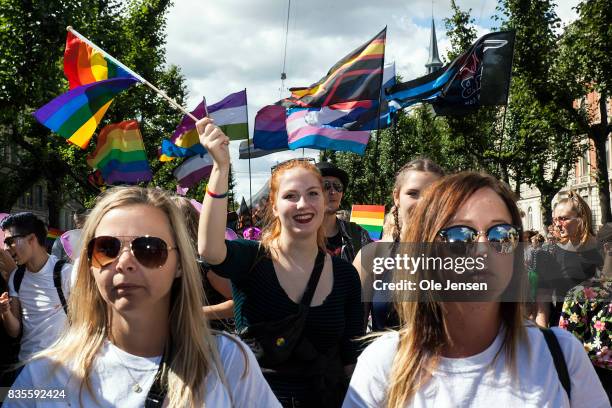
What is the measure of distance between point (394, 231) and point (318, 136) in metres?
5.73

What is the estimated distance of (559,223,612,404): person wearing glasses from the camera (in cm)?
381

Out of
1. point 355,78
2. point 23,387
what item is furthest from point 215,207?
point 355,78

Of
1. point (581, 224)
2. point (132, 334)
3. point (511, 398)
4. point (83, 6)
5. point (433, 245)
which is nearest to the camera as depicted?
point (511, 398)

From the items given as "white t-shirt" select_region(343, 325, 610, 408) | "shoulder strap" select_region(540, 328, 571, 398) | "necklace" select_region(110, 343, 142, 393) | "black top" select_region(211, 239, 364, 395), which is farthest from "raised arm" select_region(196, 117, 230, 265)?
"shoulder strap" select_region(540, 328, 571, 398)

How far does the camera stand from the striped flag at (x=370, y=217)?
8891 millimetres

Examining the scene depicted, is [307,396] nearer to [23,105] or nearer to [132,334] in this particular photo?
[132,334]

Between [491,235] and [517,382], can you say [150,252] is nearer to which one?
[491,235]

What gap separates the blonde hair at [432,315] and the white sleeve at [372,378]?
26 mm

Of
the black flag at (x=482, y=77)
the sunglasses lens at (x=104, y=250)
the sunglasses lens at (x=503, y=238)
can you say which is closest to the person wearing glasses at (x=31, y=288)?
the sunglasses lens at (x=104, y=250)

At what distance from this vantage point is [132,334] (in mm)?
2096

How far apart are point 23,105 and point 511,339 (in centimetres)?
1922

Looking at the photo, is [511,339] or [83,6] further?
[83,6]

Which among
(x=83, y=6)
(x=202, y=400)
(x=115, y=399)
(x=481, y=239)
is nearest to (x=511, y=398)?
(x=481, y=239)

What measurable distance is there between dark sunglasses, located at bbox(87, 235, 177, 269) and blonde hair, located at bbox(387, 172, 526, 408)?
0.72 metres
